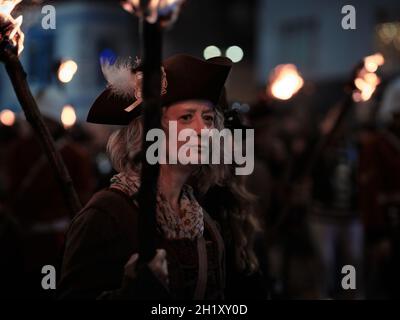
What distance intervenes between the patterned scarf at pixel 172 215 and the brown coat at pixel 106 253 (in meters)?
0.05

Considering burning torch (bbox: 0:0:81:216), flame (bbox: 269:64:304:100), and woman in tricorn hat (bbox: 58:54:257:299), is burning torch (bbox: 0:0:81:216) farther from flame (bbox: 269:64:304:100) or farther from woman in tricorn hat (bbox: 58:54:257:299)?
flame (bbox: 269:64:304:100)

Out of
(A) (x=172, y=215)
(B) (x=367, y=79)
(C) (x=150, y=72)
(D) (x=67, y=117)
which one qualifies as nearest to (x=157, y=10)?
(C) (x=150, y=72)

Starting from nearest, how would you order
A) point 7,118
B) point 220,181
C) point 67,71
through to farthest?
1. point 220,181
2. point 67,71
3. point 7,118

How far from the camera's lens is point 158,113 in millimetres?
2381

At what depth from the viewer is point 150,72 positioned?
2.30 m

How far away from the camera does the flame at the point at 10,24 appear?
9.64 feet

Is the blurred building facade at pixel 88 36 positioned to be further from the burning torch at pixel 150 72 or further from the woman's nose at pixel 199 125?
the burning torch at pixel 150 72

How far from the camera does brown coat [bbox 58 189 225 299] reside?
2855 millimetres

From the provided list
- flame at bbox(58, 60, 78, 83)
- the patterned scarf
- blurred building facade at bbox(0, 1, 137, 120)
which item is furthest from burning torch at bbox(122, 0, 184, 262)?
blurred building facade at bbox(0, 1, 137, 120)

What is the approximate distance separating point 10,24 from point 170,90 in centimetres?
72

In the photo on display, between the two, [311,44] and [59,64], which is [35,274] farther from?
[311,44]

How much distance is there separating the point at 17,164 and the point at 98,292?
4936 millimetres

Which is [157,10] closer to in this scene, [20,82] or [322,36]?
[20,82]
